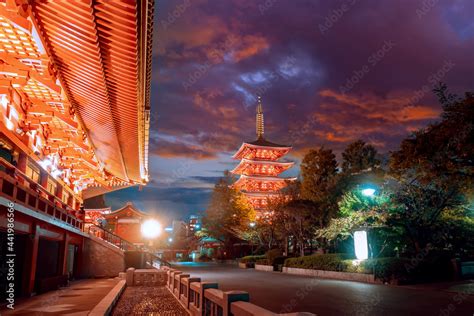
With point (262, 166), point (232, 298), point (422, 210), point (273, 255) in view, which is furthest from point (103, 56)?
point (262, 166)

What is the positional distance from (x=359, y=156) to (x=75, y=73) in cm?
3049

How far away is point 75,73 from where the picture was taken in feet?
30.2

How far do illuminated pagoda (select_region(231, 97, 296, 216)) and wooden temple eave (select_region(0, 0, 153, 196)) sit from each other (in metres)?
37.7

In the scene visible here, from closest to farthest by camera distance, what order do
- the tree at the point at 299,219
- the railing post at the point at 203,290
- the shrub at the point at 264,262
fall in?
1. the railing post at the point at 203,290
2. the tree at the point at 299,219
3. the shrub at the point at 264,262

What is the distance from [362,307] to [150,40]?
917cm

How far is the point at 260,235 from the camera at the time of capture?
38.2m

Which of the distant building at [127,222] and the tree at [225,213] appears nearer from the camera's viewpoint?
the distant building at [127,222]

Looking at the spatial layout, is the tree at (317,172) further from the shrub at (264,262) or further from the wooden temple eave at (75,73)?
the wooden temple eave at (75,73)

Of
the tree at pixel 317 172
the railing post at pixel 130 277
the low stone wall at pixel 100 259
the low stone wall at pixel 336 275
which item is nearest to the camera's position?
the railing post at pixel 130 277

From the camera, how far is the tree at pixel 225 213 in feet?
143

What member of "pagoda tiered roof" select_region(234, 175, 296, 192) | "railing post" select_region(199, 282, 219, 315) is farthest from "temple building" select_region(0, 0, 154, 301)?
"pagoda tiered roof" select_region(234, 175, 296, 192)

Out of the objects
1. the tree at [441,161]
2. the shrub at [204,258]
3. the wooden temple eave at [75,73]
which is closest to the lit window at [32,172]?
the wooden temple eave at [75,73]

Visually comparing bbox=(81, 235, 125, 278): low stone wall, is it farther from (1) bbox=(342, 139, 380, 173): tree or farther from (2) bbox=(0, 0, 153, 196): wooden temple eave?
(1) bbox=(342, 139, 380, 173): tree

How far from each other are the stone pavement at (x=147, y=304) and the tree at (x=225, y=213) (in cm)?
2840
